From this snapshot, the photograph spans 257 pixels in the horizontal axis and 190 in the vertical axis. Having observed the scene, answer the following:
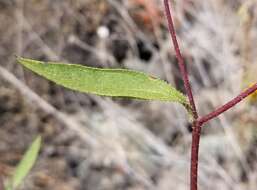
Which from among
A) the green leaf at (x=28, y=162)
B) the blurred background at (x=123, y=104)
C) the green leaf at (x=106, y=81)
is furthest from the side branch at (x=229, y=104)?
the blurred background at (x=123, y=104)

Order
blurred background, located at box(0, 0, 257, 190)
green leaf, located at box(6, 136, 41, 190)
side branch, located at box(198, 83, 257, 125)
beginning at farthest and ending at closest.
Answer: blurred background, located at box(0, 0, 257, 190) → green leaf, located at box(6, 136, 41, 190) → side branch, located at box(198, 83, 257, 125)

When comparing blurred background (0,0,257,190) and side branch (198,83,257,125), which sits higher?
blurred background (0,0,257,190)

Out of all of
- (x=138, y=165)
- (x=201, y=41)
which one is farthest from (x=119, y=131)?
(x=201, y=41)

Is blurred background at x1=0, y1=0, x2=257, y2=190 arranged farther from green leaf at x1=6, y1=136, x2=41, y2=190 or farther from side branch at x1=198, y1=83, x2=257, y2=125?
side branch at x1=198, y1=83, x2=257, y2=125

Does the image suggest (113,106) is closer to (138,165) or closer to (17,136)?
(138,165)

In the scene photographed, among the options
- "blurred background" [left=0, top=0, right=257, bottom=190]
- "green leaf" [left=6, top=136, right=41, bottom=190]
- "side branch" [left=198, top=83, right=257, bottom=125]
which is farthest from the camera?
"blurred background" [left=0, top=0, right=257, bottom=190]

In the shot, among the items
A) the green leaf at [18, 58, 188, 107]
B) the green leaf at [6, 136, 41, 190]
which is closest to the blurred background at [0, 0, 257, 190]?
the green leaf at [6, 136, 41, 190]

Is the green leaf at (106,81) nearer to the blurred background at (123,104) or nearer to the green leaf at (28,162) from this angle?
the green leaf at (28,162)

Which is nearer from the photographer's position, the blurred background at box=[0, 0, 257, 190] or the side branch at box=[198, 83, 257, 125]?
the side branch at box=[198, 83, 257, 125]

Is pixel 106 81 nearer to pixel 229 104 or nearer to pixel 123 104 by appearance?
pixel 229 104
